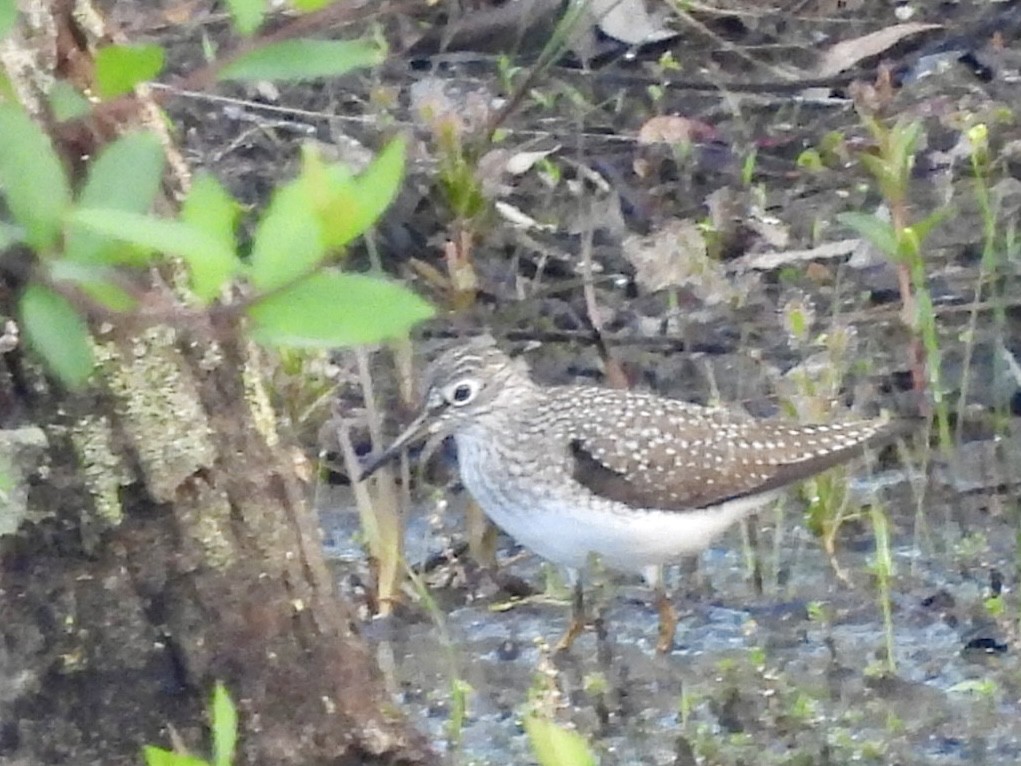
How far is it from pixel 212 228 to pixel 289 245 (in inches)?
2.4

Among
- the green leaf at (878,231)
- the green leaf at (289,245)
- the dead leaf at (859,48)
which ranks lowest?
the dead leaf at (859,48)

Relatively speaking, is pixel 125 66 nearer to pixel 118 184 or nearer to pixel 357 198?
pixel 118 184

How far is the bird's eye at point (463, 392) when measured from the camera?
556 centimetres

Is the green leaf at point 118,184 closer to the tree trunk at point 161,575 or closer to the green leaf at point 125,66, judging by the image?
the green leaf at point 125,66

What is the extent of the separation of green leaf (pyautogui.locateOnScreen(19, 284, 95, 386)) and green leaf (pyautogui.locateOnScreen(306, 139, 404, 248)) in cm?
20

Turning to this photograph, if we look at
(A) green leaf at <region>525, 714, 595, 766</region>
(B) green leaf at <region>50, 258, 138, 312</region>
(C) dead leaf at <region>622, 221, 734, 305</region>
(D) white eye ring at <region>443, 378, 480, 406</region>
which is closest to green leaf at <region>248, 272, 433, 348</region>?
(B) green leaf at <region>50, 258, 138, 312</region>

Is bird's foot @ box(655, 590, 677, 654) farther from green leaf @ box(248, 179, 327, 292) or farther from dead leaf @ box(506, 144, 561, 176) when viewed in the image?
green leaf @ box(248, 179, 327, 292)

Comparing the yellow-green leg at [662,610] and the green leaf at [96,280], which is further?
the yellow-green leg at [662,610]

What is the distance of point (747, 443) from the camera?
529 cm

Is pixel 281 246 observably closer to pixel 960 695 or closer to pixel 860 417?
pixel 960 695

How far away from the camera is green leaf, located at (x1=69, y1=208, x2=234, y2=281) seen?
1405 mm

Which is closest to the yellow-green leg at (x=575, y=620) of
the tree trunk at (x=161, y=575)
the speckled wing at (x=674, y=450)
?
the speckled wing at (x=674, y=450)

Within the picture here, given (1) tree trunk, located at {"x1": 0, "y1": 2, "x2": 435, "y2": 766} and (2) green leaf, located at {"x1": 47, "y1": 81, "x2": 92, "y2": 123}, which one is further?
(1) tree trunk, located at {"x1": 0, "y1": 2, "x2": 435, "y2": 766}

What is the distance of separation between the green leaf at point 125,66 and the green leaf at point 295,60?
55mm
